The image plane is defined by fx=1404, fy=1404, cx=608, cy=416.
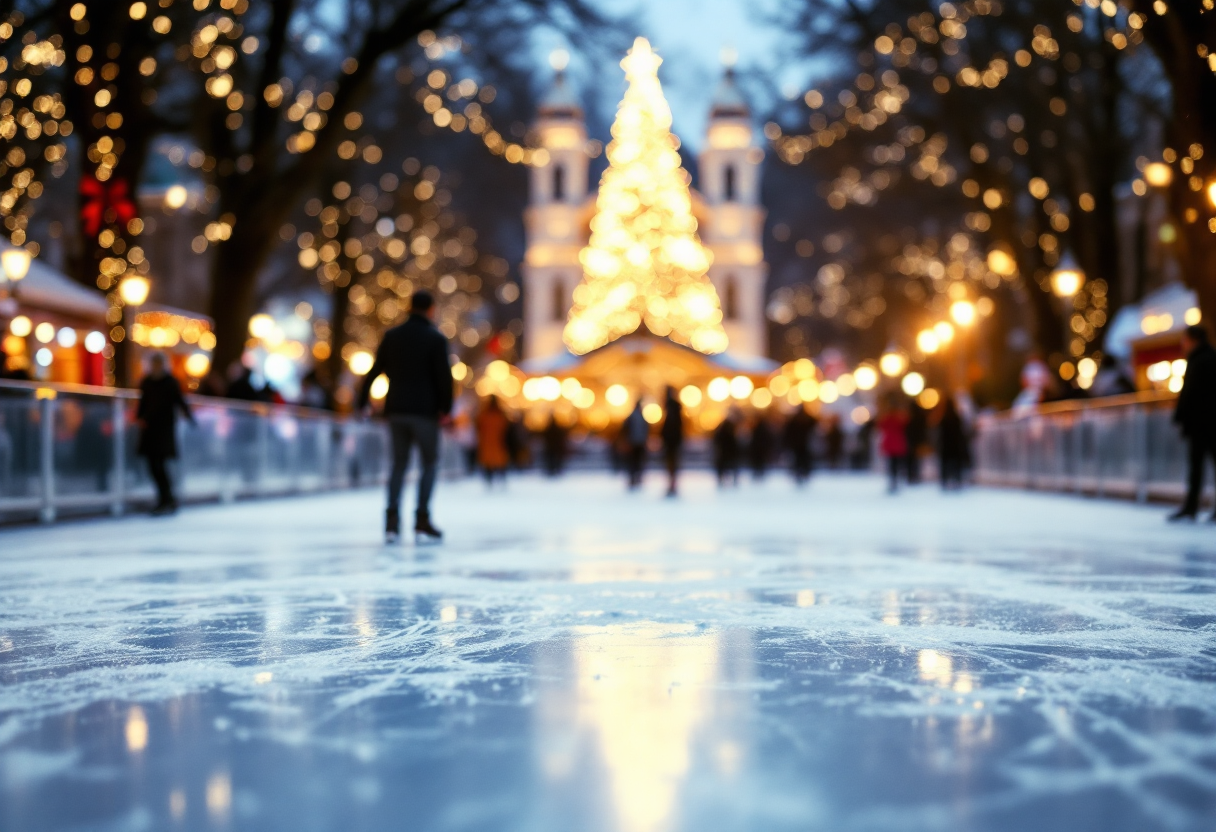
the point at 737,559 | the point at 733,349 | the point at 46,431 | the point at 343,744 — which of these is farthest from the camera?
the point at 733,349

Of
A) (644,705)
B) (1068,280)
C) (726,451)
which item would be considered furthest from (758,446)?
(644,705)

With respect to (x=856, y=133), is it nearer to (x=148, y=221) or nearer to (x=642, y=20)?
(x=642, y=20)

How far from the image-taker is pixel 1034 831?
2654mm

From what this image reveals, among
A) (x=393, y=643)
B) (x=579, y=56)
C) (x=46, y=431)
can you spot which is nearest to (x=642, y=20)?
(x=579, y=56)

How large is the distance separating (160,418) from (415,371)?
515cm

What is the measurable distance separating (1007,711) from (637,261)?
43939 millimetres

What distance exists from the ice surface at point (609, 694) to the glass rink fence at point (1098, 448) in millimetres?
7588

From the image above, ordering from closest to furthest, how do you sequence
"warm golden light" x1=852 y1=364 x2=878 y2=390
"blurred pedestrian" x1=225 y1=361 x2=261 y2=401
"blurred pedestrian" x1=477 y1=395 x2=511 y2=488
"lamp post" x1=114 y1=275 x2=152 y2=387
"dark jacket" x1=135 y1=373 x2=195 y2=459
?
"dark jacket" x1=135 y1=373 x2=195 y2=459 → "blurred pedestrian" x1=225 y1=361 x2=261 y2=401 → "lamp post" x1=114 y1=275 x2=152 y2=387 → "blurred pedestrian" x1=477 y1=395 x2=511 y2=488 → "warm golden light" x1=852 y1=364 x2=878 y2=390

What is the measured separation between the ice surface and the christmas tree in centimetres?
3895

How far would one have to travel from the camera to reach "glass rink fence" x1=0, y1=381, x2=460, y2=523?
1252 centimetres

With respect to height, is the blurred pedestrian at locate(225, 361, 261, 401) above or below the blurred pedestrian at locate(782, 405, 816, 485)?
above

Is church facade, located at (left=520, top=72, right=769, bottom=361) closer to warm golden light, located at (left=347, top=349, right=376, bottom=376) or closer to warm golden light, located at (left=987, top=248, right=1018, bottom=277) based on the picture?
warm golden light, located at (left=347, top=349, right=376, bottom=376)

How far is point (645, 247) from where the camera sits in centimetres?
4722

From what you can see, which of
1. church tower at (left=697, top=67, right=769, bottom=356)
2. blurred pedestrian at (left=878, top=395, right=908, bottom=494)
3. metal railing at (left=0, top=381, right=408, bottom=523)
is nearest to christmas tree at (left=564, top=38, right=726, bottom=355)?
church tower at (left=697, top=67, right=769, bottom=356)
